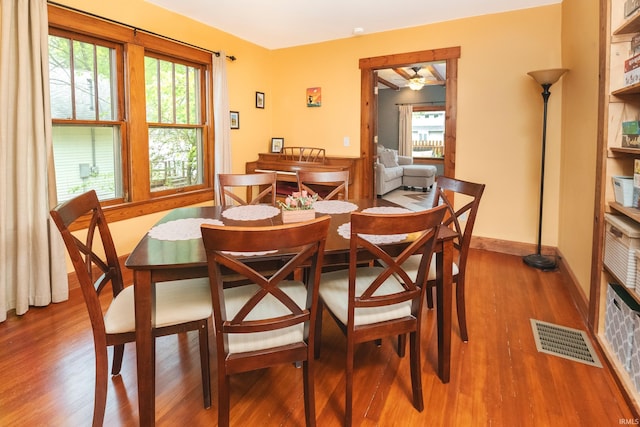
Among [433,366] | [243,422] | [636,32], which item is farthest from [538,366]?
[636,32]

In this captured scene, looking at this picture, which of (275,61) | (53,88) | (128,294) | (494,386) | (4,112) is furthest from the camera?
(275,61)

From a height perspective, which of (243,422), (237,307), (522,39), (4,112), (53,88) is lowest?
Answer: (243,422)

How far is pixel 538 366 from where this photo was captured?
79.2 inches

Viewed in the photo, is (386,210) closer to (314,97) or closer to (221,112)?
(221,112)

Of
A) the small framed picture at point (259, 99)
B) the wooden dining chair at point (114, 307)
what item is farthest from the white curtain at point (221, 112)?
the wooden dining chair at point (114, 307)

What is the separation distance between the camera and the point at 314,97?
498 cm

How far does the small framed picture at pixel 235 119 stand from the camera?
461 centimetres

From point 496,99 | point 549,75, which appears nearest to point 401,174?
point 496,99

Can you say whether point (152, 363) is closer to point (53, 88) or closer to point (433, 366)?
point (433, 366)

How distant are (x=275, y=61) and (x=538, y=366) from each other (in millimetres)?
4607

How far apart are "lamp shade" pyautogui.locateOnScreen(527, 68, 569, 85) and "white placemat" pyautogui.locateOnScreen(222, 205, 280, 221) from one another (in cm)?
263

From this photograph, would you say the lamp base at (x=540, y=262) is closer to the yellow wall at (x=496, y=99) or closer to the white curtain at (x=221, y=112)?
the yellow wall at (x=496, y=99)

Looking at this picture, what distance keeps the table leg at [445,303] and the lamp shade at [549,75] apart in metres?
2.38

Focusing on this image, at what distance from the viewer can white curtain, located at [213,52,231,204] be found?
4.21m
